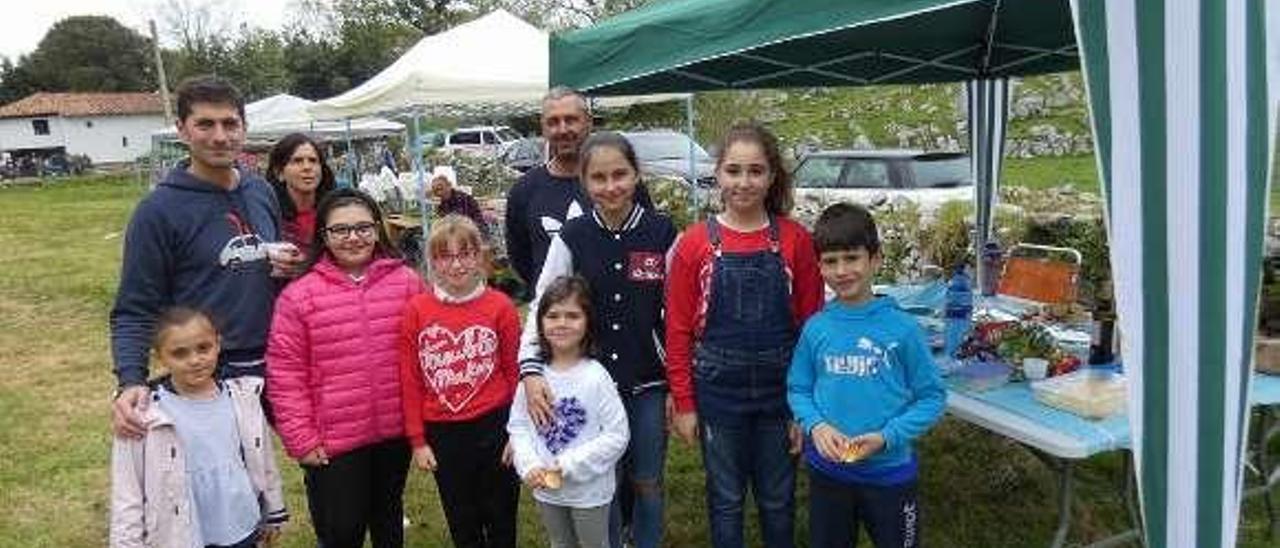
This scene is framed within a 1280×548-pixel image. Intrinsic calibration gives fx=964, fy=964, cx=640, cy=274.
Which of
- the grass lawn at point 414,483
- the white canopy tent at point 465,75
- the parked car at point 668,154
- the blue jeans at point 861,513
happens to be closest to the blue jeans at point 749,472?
the blue jeans at point 861,513

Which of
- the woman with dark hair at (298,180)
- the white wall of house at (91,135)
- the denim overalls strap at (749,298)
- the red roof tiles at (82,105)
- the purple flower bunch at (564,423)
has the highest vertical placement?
the red roof tiles at (82,105)

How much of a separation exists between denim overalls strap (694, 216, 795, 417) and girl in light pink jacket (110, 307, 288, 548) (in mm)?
1310

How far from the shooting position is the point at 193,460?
A: 2627 mm

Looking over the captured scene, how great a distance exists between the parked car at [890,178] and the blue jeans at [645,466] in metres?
8.03

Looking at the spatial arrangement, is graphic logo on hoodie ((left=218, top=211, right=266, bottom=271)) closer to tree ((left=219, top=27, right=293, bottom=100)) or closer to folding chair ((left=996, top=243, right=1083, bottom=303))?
folding chair ((left=996, top=243, right=1083, bottom=303))

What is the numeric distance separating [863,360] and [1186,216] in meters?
0.90

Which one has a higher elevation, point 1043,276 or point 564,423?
point 1043,276

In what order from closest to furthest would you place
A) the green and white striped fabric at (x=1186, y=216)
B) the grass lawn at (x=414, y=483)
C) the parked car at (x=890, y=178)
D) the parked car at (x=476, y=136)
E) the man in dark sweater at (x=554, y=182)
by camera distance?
the green and white striped fabric at (x=1186, y=216)
the man in dark sweater at (x=554, y=182)
the grass lawn at (x=414, y=483)
the parked car at (x=890, y=178)
the parked car at (x=476, y=136)

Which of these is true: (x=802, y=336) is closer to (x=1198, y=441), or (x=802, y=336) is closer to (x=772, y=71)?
(x=1198, y=441)

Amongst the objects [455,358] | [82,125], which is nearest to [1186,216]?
[455,358]

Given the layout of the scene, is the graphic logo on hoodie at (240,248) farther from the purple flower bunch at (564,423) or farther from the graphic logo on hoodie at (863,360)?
the graphic logo on hoodie at (863,360)

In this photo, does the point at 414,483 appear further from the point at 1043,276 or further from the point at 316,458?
the point at 1043,276

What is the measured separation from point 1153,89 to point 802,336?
3.64 ft

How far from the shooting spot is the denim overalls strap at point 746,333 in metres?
2.74
